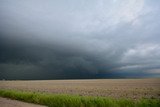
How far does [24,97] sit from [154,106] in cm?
1839

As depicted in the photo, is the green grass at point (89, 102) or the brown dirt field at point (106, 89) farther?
the brown dirt field at point (106, 89)

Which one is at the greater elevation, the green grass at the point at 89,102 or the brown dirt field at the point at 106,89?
the brown dirt field at the point at 106,89

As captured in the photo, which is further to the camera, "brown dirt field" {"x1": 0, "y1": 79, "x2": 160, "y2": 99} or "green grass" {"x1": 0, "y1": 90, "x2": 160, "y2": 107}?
"brown dirt field" {"x1": 0, "y1": 79, "x2": 160, "y2": 99}

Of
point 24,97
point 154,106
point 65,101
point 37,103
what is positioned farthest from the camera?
point 24,97

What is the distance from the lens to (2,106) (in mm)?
21453

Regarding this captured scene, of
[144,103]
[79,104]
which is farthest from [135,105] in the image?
[79,104]

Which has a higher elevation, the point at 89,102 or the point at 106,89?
the point at 106,89

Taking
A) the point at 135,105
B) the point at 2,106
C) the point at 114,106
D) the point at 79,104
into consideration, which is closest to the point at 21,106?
the point at 2,106

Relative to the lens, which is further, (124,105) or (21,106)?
(21,106)

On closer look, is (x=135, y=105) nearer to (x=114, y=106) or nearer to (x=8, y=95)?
(x=114, y=106)

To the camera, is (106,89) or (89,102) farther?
(106,89)

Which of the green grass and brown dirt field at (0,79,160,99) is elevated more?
brown dirt field at (0,79,160,99)

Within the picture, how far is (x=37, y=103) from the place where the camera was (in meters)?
24.5

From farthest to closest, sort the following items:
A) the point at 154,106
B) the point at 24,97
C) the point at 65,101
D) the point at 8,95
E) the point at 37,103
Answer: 1. the point at 8,95
2. the point at 24,97
3. the point at 37,103
4. the point at 65,101
5. the point at 154,106
